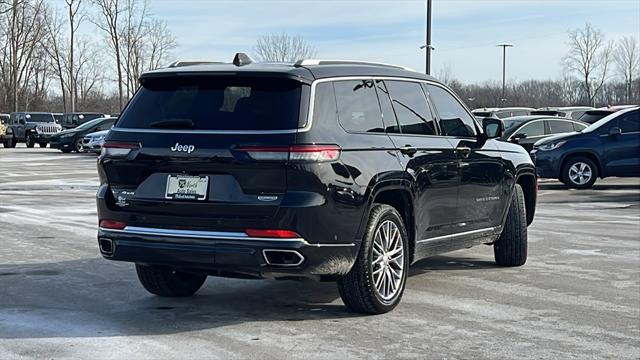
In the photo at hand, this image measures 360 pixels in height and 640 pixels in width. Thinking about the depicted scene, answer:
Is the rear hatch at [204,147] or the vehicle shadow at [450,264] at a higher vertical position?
the rear hatch at [204,147]

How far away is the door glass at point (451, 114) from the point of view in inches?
284

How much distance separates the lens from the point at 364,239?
5.87 metres

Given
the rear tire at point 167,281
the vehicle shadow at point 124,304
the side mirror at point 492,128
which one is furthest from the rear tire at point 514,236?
the rear tire at point 167,281

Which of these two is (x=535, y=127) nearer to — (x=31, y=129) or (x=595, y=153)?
(x=595, y=153)

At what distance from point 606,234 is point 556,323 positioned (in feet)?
17.0

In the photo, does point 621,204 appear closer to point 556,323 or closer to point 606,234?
point 606,234

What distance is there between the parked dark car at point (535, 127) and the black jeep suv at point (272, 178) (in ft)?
48.6

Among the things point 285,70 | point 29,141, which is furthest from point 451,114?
point 29,141

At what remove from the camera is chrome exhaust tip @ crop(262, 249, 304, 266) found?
5389 millimetres

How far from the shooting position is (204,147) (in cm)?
551

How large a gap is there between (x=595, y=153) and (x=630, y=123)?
3.02 ft

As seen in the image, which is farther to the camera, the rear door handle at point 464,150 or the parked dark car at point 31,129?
the parked dark car at point 31,129

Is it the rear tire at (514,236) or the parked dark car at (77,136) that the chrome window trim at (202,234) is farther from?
the parked dark car at (77,136)

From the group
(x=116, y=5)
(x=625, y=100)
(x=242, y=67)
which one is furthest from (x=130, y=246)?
(x=625, y=100)
